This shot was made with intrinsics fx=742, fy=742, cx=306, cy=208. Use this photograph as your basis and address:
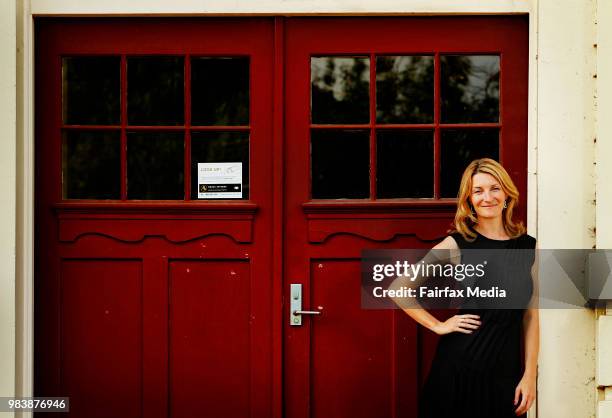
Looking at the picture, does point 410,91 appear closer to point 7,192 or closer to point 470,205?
point 470,205

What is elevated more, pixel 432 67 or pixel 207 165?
pixel 432 67

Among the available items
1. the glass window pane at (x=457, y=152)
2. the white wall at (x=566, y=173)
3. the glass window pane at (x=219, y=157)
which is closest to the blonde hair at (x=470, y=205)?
the white wall at (x=566, y=173)

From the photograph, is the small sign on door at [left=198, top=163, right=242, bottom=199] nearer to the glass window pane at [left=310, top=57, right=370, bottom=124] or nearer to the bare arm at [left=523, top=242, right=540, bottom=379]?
the glass window pane at [left=310, top=57, right=370, bottom=124]

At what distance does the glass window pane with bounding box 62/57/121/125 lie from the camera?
399 cm

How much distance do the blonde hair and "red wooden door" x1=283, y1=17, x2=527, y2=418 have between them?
581mm

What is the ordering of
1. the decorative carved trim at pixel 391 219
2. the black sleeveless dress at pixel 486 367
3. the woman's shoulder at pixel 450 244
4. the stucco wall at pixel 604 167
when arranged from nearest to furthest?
the black sleeveless dress at pixel 486 367 < the woman's shoulder at pixel 450 244 < the stucco wall at pixel 604 167 < the decorative carved trim at pixel 391 219

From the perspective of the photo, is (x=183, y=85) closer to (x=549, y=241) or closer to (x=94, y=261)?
(x=94, y=261)

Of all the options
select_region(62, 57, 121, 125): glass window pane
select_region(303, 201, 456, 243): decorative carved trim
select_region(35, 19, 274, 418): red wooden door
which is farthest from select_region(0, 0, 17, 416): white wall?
select_region(303, 201, 456, 243): decorative carved trim

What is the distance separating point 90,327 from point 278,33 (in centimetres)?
186

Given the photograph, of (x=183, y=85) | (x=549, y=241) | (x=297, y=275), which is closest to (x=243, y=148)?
(x=183, y=85)

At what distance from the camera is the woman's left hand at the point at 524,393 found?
3.23m

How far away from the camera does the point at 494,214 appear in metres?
3.27

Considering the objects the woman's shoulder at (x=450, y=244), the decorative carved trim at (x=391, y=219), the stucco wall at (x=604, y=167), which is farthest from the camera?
the decorative carved trim at (x=391, y=219)

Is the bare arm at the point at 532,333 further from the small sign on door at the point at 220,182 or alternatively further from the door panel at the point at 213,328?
the small sign on door at the point at 220,182
